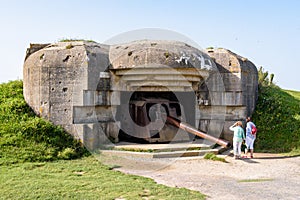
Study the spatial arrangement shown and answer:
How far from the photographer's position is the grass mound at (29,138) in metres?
6.43

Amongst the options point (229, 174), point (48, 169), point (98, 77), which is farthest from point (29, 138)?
point (229, 174)

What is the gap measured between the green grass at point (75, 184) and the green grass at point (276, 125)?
14.8 feet

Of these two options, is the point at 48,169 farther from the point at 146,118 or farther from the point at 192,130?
the point at 192,130

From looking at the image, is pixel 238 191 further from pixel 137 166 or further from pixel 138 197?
pixel 137 166

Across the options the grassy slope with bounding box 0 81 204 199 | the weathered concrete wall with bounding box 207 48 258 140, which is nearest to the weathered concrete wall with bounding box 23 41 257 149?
the grassy slope with bounding box 0 81 204 199

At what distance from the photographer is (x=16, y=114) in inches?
297

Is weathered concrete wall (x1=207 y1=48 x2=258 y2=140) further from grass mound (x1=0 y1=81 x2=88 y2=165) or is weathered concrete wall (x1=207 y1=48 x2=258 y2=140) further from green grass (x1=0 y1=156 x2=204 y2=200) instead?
green grass (x1=0 y1=156 x2=204 y2=200)

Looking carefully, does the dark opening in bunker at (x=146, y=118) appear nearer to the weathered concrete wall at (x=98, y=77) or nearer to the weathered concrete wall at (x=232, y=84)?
the weathered concrete wall at (x=98, y=77)

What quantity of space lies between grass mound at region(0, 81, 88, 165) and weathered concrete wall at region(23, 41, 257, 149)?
0.22 metres

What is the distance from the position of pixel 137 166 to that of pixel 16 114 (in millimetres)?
3234

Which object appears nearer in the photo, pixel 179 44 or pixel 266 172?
pixel 266 172

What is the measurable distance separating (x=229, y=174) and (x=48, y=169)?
10.7ft

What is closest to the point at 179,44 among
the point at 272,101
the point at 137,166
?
the point at 137,166

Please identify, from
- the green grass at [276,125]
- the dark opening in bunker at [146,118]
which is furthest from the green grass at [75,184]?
the green grass at [276,125]
